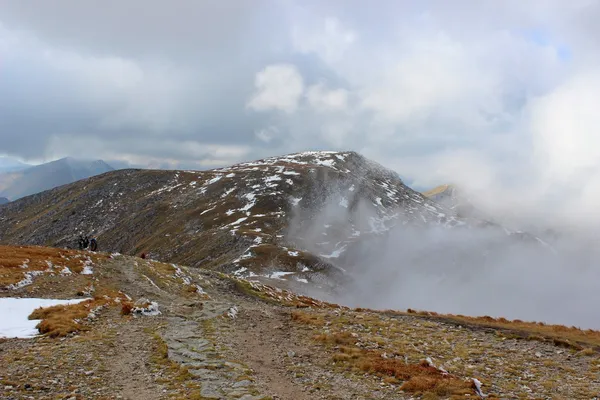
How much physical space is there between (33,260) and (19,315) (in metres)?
21.7

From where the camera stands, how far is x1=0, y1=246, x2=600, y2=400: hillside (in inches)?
627

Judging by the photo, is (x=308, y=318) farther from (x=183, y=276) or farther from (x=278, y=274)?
(x=278, y=274)

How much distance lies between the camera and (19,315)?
27.1 meters

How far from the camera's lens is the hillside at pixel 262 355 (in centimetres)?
1594

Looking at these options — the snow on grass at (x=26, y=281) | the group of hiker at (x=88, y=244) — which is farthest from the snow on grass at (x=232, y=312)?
the group of hiker at (x=88, y=244)

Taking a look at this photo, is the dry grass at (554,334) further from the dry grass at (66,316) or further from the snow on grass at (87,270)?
the snow on grass at (87,270)

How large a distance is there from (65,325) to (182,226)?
6773 inches

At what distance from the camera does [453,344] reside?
25094 millimetres

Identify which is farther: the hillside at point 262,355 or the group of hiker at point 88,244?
the group of hiker at point 88,244

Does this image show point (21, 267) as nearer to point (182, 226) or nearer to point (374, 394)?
point (374, 394)

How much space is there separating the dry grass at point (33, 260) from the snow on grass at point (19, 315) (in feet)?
23.0


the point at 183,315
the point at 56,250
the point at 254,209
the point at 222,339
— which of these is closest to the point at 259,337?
the point at 222,339

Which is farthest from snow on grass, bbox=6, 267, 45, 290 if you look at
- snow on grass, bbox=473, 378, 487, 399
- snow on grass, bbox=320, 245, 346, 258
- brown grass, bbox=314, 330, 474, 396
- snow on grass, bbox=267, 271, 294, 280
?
snow on grass, bbox=320, 245, 346, 258

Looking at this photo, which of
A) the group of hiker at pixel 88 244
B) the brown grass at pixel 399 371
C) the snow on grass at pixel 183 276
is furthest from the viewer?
the group of hiker at pixel 88 244
